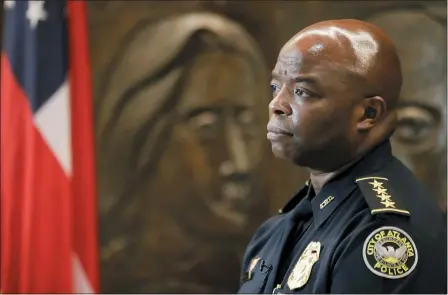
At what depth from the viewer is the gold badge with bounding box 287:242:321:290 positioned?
982mm

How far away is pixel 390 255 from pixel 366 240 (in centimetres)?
4

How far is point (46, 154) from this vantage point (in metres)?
2.02

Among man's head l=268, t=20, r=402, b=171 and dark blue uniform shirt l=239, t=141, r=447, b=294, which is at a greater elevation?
man's head l=268, t=20, r=402, b=171

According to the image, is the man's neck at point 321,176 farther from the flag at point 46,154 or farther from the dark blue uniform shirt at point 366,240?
the flag at point 46,154

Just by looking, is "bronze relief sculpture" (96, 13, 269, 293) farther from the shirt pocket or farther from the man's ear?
the man's ear

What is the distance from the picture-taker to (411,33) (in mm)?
2312

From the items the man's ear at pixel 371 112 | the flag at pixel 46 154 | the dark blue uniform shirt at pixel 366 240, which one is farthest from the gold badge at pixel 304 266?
the flag at pixel 46 154

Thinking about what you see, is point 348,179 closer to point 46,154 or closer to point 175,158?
point 46,154

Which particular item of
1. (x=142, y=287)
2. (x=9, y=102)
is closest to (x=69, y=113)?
(x=9, y=102)

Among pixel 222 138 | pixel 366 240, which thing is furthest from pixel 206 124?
pixel 366 240

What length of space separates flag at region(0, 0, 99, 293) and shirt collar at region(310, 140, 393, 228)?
1178 mm

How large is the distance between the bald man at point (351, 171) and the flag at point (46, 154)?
1.13 meters

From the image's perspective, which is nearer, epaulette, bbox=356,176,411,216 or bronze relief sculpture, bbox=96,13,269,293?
epaulette, bbox=356,176,411,216

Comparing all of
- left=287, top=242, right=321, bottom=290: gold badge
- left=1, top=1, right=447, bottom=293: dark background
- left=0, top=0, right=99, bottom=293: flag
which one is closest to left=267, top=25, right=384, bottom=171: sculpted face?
left=287, top=242, right=321, bottom=290: gold badge
